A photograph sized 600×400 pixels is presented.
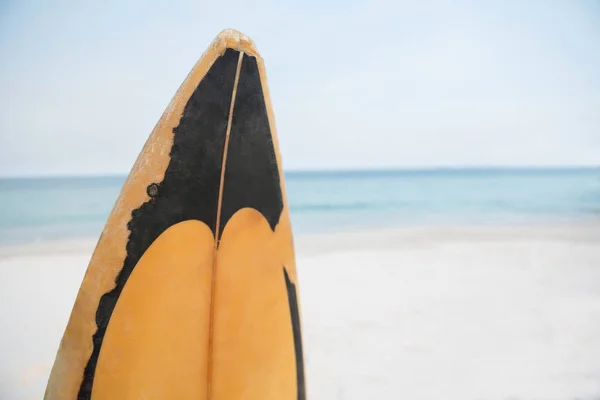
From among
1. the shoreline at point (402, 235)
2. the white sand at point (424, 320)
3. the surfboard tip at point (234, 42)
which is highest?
the surfboard tip at point (234, 42)

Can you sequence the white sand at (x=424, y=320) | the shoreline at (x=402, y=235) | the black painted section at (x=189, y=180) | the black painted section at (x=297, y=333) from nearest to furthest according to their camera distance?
the black painted section at (x=189, y=180), the black painted section at (x=297, y=333), the white sand at (x=424, y=320), the shoreline at (x=402, y=235)

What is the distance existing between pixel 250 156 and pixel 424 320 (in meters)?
1.87

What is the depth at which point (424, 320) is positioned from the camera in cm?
232

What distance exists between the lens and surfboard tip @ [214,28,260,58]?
0.85 metres

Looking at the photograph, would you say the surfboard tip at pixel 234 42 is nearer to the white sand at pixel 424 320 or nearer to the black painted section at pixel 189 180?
the black painted section at pixel 189 180

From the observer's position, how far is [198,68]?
835 millimetres

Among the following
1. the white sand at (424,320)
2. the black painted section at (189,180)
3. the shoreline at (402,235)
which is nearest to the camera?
the black painted section at (189,180)

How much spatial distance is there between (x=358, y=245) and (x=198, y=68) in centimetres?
428

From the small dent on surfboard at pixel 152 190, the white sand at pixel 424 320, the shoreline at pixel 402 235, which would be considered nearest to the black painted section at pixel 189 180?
the small dent on surfboard at pixel 152 190

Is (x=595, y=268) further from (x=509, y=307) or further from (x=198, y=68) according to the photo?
(x=198, y=68)

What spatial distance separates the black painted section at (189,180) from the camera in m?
0.79

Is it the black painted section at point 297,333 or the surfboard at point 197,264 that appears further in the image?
the black painted section at point 297,333

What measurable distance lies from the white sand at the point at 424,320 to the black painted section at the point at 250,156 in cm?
105

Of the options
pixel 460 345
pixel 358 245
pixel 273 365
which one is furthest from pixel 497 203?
pixel 273 365
